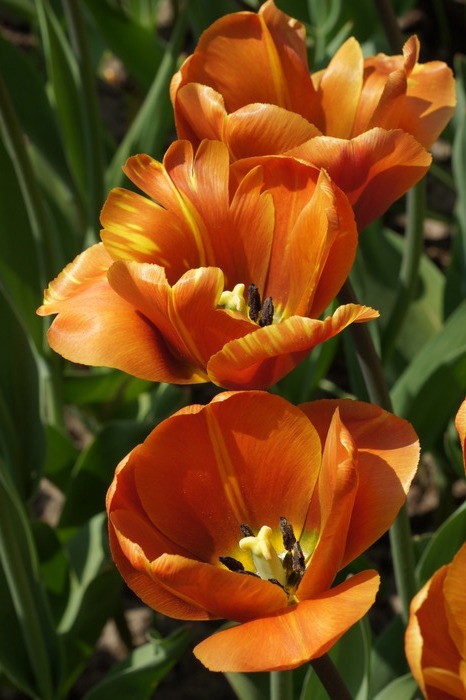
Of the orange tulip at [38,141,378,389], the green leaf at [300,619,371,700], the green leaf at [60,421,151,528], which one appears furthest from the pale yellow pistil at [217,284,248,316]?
the green leaf at [60,421,151,528]

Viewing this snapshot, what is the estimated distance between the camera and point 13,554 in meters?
1.29

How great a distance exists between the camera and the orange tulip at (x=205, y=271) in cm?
84

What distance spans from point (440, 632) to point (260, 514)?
10.6 inches

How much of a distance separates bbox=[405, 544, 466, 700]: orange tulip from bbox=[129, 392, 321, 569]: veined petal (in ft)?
0.64

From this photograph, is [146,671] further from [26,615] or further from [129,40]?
[129,40]

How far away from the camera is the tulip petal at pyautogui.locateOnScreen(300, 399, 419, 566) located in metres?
0.79

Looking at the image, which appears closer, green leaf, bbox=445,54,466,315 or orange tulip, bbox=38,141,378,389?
orange tulip, bbox=38,141,378,389

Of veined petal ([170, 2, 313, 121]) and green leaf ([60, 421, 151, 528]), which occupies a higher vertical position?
veined petal ([170, 2, 313, 121])

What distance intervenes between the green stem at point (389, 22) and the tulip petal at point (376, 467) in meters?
0.76

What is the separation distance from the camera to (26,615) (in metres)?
1.37

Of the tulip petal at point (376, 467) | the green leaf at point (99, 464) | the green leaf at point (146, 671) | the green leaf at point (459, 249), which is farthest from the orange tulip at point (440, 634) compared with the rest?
the green leaf at point (459, 249)

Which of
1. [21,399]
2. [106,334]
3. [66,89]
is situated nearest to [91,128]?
[66,89]

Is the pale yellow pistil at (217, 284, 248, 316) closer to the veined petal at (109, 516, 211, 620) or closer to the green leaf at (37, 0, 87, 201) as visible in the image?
the veined petal at (109, 516, 211, 620)

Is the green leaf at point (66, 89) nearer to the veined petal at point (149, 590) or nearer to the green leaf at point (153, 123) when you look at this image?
the green leaf at point (153, 123)
